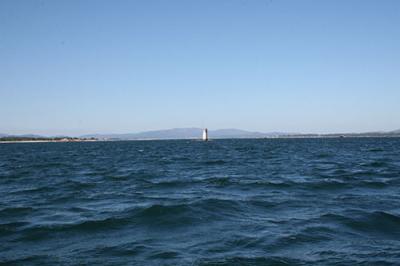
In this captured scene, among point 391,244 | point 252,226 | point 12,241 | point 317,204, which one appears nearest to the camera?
point 391,244

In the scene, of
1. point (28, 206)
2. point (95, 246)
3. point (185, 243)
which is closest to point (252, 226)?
point (185, 243)

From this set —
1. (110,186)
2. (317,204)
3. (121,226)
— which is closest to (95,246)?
(121,226)

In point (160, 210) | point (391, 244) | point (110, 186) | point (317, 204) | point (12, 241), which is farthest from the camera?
point (110, 186)

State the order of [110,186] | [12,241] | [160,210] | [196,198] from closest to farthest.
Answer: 1. [12,241]
2. [160,210]
3. [196,198]
4. [110,186]

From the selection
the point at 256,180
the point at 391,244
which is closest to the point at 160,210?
the point at 391,244

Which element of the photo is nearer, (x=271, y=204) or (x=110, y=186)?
(x=271, y=204)

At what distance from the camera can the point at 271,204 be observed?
1395cm

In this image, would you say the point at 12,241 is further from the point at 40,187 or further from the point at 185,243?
the point at 40,187

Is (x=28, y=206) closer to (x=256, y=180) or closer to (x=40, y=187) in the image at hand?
(x=40, y=187)

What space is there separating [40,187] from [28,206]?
6.36m

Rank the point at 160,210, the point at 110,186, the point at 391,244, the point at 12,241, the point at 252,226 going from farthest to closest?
1. the point at 110,186
2. the point at 160,210
3. the point at 252,226
4. the point at 12,241
5. the point at 391,244

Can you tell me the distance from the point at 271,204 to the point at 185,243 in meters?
5.75

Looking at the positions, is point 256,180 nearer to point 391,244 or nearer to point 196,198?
point 196,198

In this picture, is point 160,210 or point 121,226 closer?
point 121,226
